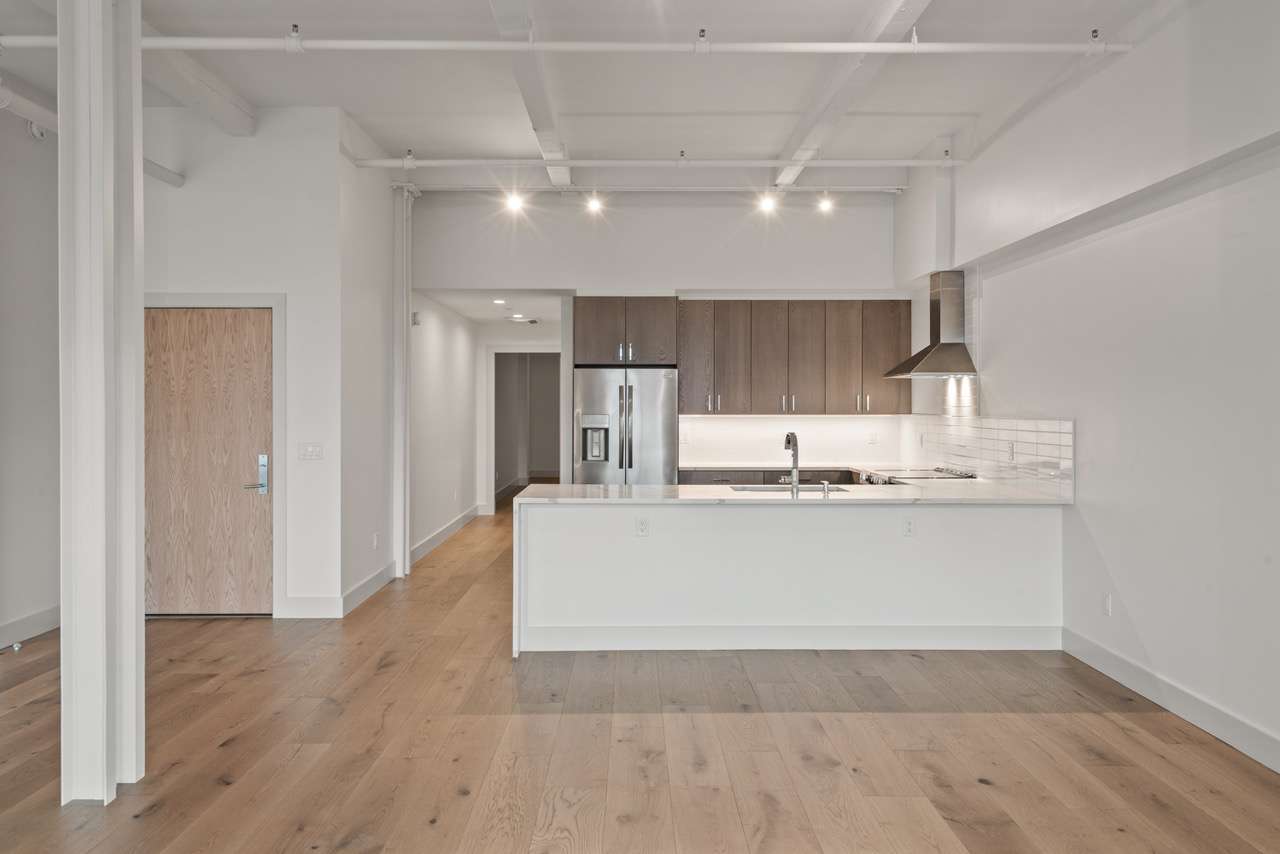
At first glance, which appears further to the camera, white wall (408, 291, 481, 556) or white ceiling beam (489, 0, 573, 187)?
white wall (408, 291, 481, 556)

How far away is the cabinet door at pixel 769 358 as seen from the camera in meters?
7.07

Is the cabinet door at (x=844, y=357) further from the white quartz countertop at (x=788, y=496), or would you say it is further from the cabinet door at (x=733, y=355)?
the white quartz countertop at (x=788, y=496)

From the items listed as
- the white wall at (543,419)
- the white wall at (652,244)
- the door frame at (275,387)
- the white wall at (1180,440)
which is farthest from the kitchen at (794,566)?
the white wall at (543,419)

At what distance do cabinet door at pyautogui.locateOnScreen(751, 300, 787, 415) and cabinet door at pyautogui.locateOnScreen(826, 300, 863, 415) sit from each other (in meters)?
0.40

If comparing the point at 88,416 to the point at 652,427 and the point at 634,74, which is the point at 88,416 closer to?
the point at 634,74

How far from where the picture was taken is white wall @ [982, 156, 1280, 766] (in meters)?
3.15

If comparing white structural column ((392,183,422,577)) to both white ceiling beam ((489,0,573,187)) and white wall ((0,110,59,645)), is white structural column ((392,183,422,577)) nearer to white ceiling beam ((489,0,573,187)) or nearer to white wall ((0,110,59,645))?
white ceiling beam ((489,0,573,187))

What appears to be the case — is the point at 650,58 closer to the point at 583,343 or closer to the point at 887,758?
the point at 583,343

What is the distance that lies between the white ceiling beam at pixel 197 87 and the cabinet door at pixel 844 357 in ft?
15.4

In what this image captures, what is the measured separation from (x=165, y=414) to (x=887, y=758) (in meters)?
4.71

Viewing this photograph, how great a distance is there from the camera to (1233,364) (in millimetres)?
3279

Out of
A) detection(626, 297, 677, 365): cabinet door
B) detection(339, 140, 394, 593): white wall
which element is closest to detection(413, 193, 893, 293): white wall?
detection(626, 297, 677, 365): cabinet door

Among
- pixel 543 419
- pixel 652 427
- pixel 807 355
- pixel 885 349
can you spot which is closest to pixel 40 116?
pixel 652 427

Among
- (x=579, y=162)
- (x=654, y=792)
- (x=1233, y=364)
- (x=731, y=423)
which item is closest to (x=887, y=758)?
(x=654, y=792)
